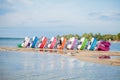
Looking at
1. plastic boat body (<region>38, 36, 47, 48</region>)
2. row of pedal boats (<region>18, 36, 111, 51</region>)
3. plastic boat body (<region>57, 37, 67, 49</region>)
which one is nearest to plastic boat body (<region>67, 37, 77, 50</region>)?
row of pedal boats (<region>18, 36, 111, 51</region>)

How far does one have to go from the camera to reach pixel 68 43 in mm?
12523

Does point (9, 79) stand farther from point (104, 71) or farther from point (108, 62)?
point (108, 62)

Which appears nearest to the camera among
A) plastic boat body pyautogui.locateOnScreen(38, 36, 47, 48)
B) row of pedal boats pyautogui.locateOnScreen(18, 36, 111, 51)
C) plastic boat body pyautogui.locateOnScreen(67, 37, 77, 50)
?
row of pedal boats pyautogui.locateOnScreen(18, 36, 111, 51)

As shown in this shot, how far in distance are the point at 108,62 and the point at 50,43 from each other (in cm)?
569

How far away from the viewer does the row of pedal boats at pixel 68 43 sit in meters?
11.5

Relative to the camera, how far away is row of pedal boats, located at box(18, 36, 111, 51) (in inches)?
451

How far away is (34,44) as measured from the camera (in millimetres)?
12664

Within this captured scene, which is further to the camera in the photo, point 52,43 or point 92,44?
point 52,43

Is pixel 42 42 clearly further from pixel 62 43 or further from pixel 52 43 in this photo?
pixel 62 43

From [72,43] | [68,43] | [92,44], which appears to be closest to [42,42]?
[68,43]

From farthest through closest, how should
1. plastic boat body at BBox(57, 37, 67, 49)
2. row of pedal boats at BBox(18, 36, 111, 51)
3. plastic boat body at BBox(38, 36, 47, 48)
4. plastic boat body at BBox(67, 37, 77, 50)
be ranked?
plastic boat body at BBox(38, 36, 47, 48), plastic boat body at BBox(57, 37, 67, 49), plastic boat body at BBox(67, 37, 77, 50), row of pedal boats at BBox(18, 36, 111, 51)

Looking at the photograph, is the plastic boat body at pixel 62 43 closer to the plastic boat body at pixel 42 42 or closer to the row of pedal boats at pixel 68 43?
the row of pedal boats at pixel 68 43

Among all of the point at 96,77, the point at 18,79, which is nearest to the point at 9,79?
the point at 18,79

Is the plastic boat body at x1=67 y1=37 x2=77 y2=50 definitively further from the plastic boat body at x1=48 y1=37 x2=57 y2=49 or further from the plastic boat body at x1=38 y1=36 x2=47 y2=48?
the plastic boat body at x1=38 y1=36 x2=47 y2=48
